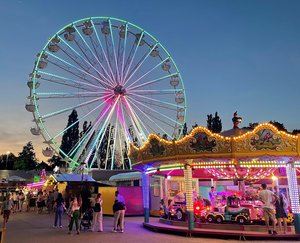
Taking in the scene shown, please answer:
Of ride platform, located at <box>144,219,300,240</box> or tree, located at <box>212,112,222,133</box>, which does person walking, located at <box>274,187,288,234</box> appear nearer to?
ride platform, located at <box>144,219,300,240</box>

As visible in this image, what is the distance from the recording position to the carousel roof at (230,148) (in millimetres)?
11133

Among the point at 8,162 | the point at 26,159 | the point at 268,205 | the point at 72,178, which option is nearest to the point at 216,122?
the point at 72,178

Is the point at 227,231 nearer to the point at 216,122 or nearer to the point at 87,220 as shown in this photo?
the point at 87,220

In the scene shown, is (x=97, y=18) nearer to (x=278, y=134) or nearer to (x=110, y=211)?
(x=110, y=211)

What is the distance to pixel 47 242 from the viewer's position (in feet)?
31.7

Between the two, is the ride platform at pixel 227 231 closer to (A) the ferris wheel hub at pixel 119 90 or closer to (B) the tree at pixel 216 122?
(A) the ferris wheel hub at pixel 119 90

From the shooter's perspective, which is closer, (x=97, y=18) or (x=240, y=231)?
(x=240, y=231)

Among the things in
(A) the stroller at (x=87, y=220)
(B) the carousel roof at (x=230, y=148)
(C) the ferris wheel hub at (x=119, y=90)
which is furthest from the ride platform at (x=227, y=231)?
(C) the ferris wheel hub at (x=119, y=90)

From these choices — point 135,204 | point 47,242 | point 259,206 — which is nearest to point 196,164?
point 259,206

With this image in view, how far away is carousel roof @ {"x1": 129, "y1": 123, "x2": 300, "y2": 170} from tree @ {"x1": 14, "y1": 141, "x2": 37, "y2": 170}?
61838 mm

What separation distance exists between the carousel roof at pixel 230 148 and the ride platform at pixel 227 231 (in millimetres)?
2354

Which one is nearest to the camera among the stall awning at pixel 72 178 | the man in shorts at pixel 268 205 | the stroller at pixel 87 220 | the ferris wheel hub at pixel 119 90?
the man in shorts at pixel 268 205

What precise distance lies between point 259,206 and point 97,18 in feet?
57.8

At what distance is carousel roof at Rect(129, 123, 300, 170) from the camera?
36.5 feet
